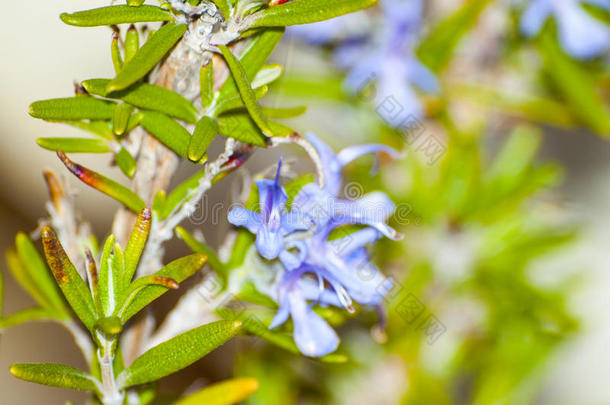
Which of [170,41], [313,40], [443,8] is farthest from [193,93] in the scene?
[443,8]

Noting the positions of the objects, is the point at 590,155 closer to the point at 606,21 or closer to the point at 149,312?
the point at 606,21

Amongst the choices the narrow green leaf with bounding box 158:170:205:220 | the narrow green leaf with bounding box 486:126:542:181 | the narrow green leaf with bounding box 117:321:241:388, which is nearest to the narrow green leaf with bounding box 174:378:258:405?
the narrow green leaf with bounding box 117:321:241:388

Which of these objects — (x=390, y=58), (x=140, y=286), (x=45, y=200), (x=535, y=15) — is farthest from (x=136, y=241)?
(x=45, y=200)

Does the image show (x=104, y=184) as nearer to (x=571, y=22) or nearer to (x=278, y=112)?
(x=278, y=112)

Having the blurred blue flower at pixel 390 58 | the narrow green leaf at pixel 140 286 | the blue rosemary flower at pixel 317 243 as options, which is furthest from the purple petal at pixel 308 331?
the blurred blue flower at pixel 390 58

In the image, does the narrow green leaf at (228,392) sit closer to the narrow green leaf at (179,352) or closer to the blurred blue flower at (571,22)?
the narrow green leaf at (179,352)
